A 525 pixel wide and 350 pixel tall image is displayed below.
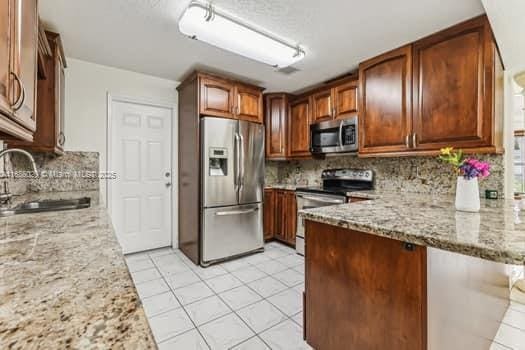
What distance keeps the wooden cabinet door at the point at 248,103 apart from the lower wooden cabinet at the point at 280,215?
1147 millimetres

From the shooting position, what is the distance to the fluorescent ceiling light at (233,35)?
174cm

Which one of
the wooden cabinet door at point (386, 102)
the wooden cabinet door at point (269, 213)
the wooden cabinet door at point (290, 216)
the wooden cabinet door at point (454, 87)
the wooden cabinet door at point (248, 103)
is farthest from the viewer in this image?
the wooden cabinet door at point (269, 213)

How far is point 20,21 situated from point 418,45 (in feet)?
8.89

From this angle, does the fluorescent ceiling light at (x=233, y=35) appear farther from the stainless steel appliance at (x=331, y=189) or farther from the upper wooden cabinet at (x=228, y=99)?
the stainless steel appliance at (x=331, y=189)

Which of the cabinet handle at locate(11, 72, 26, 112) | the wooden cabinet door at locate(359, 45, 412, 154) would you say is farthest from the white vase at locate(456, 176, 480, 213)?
the cabinet handle at locate(11, 72, 26, 112)

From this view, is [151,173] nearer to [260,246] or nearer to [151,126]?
[151,126]

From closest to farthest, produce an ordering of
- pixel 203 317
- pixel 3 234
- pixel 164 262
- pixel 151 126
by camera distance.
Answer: pixel 3 234, pixel 203 317, pixel 164 262, pixel 151 126

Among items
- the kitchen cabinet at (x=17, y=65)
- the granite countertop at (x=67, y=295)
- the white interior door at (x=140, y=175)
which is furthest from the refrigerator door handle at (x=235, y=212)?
the kitchen cabinet at (x=17, y=65)

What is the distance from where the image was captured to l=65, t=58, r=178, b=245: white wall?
2.71m

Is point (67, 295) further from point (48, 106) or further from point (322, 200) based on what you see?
point (322, 200)

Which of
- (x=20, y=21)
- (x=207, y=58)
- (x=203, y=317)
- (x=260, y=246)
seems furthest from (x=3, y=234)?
(x=260, y=246)

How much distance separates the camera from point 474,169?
1.34 m

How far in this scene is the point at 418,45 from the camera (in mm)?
2207

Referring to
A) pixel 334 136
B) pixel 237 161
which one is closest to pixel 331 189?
pixel 334 136
